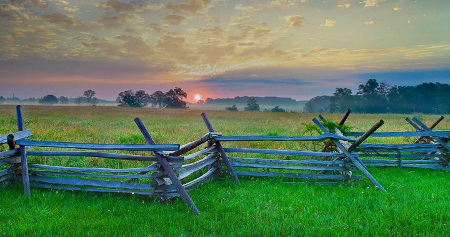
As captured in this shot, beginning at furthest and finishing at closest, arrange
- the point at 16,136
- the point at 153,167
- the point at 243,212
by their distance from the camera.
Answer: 1. the point at 16,136
2. the point at 153,167
3. the point at 243,212

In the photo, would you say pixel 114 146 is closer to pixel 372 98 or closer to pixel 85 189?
pixel 85 189

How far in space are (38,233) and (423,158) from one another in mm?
11299

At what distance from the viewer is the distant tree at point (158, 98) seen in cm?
11538

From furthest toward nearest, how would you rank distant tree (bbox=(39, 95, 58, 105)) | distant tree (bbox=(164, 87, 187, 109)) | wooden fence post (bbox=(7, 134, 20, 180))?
distant tree (bbox=(39, 95, 58, 105)), distant tree (bbox=(164, 87, 187, 109)), wooden fence post (bbox=(7, 134, 20, 180))

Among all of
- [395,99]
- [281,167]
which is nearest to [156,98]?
[395,99]

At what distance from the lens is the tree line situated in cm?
8600

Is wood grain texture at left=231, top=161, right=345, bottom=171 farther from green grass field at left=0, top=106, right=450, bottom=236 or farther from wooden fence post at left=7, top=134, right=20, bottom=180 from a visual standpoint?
wooden fence post at left=7, top=134, right=20, bottom=180

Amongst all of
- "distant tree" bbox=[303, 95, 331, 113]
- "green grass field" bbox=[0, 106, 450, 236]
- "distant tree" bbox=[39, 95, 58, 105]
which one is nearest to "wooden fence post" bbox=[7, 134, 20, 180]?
"green grass field" bbox=[0, 106, 450, 236]

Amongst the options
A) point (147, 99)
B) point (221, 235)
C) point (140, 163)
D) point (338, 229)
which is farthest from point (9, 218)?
point (147, 99)

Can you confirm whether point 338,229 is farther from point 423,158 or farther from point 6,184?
point 423,158

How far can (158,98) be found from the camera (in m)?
116

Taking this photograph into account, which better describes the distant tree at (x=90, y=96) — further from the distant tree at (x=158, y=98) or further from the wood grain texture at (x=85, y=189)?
the wood grain texture at (x=85, y=189)

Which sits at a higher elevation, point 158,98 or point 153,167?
point 158,98

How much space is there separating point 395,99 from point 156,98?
77153 millimetres
